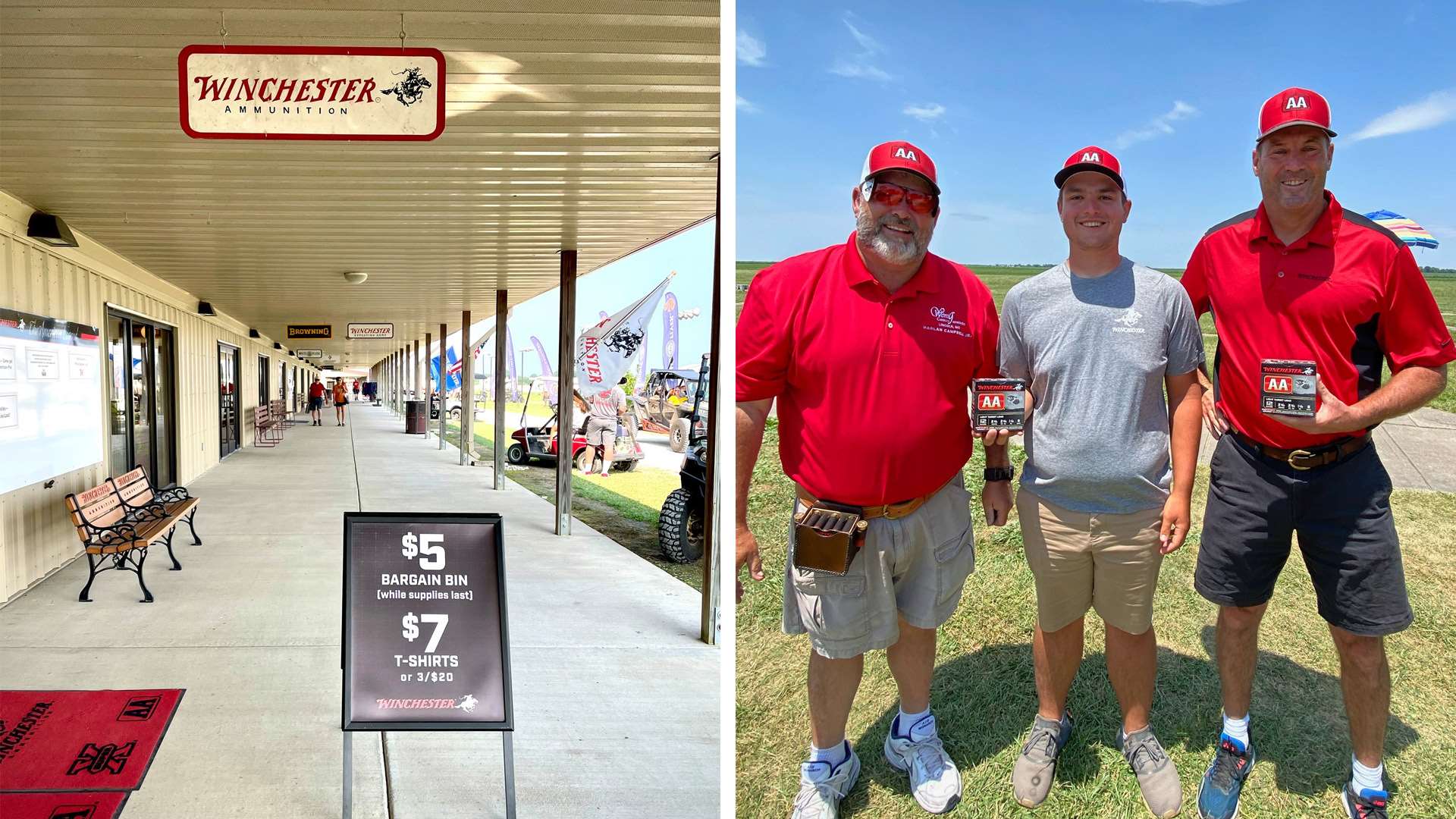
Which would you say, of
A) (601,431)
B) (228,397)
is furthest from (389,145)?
(228,397)

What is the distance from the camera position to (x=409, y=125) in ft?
9.96

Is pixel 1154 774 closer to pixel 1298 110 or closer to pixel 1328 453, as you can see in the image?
pixel 1328 453

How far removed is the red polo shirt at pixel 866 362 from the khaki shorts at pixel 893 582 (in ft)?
0.30

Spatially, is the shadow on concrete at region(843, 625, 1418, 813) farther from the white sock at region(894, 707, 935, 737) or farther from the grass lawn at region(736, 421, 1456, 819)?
the white sock at region(894, 707, 935, 737)

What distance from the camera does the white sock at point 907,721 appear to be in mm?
2473

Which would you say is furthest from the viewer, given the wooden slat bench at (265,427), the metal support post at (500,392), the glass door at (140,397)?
the wooden slat bench at (265,427)

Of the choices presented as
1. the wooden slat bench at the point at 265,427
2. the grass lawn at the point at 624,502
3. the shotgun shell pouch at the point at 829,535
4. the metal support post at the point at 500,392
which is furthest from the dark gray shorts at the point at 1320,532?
the wooden slat bench at the point at 265,427

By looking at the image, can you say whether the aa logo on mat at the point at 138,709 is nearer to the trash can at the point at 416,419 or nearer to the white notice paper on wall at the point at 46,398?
the white notice paper on wall at the point at 46,398

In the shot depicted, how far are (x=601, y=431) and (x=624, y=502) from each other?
3347 millimetres

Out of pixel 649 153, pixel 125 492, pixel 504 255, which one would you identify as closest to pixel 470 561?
pixel 649 153

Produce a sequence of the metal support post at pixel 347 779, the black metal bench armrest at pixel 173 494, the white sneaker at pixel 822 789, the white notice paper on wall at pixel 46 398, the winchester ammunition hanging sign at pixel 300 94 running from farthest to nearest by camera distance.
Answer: the black metal bench armrest at pixel 173 494 < the white notice paper on wall at pixel 46 398 < the winchester ammunition hanging sign at pixel 300 94 < the metal support post at pixel 347 779 < the white sneaker at pixel 822 789

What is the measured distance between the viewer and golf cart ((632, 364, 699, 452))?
470 inches

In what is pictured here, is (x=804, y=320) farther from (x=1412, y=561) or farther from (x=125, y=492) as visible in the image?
(x=125, y=492)

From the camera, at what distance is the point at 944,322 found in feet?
6.93
